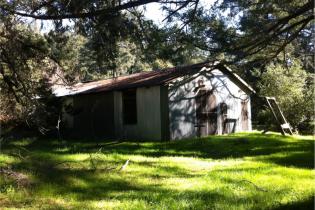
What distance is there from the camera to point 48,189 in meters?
8.87

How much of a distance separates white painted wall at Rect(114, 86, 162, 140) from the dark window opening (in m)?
0.28

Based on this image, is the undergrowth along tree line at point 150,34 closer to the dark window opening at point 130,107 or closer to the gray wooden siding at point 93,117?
the dark window opening at point 130,107

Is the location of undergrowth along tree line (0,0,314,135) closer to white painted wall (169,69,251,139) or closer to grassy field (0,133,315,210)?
grassy field (0,133,315,210)

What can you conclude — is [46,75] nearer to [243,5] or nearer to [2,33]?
[2,33]

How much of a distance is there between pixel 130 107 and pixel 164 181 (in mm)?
13629

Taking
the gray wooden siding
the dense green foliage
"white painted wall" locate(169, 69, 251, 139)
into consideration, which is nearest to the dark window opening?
the gray wooden siding

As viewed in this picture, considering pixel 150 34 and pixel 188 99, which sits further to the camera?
pixel 188 99

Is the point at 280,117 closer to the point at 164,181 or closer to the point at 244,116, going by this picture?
the point at 244,116

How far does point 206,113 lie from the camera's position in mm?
22625

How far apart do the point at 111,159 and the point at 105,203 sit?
5.28 metres

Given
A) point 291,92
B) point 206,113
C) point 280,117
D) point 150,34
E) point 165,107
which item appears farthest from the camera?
point 291,92

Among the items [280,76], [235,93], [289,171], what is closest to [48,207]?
[289,171]

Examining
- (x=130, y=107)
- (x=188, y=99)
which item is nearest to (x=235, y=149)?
(x=188, y=99)

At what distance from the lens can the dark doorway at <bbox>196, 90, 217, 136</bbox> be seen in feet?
72.9
